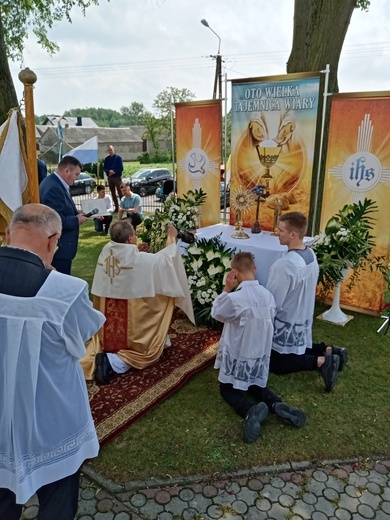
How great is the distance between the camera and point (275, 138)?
6.28 meters

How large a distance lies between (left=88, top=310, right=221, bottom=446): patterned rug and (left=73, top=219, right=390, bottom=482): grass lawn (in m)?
0.09

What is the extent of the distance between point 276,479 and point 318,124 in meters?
5.06

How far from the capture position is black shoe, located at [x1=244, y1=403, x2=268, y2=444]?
10.5ft

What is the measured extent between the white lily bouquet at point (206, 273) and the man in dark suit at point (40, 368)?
3354 millimetres

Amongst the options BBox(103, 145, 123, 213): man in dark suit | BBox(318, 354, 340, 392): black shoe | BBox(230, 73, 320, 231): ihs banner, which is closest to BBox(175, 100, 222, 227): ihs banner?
BBox(230, 73, 320, 231): ihs banner

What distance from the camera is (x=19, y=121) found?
12.1 ft

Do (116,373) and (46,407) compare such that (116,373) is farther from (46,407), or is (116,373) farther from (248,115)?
(248,115)

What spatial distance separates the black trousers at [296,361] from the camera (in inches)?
158

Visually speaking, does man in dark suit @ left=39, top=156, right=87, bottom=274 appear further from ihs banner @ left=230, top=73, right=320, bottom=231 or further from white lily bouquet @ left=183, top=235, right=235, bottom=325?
ihs banner @ left=230, top=73, right=320, bottom=231

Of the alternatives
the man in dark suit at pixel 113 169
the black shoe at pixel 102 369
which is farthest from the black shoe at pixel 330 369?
the man in dark suit at pixel 113 169

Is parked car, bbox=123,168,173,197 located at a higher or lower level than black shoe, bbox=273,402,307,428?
higher

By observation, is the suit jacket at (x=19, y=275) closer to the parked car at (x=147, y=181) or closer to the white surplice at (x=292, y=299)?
the white surplice at (x=292, y=299)

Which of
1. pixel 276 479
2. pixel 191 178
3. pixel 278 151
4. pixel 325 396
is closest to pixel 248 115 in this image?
pixel 278 151

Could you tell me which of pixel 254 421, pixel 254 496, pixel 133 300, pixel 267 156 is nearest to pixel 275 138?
pixel 267 156
